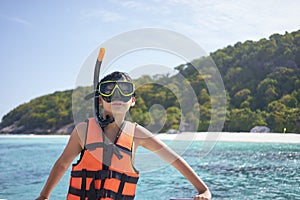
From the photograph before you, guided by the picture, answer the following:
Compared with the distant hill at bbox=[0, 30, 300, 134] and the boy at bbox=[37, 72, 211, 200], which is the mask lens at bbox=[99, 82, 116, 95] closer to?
the boy at bbox=[37, 72, 211, 200]

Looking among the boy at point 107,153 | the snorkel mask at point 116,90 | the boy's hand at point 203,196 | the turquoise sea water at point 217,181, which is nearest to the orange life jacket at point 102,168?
the boy at point 107,153

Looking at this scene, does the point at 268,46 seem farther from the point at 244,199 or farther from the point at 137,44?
the point at 137,44

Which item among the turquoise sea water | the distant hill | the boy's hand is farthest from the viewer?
the distant hill

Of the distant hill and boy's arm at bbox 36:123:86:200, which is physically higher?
the distant hill

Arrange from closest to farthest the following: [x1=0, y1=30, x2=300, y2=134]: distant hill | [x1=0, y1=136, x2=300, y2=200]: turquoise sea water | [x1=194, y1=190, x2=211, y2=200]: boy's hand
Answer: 1. [x1=194, y1=190, x2=211, y2=200]: boy's hand
2. [x1=0, y1=136, x2=300, y2=200]: turquoise sea water
3. [x1=0, y1=30, x2=300, y2=134]: distant hill

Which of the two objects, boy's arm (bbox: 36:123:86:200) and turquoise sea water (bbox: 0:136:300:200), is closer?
boy's arm (bbox: 36:123:86:200)

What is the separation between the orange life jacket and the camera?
4.38 feet

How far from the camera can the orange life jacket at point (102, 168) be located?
1.33 m

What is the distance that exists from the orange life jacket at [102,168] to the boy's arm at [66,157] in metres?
0.02

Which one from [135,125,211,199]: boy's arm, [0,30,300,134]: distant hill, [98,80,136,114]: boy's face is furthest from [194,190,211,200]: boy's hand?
[0,30,300,134]: distant hill

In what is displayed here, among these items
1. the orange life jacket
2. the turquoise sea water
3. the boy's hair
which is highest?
the boy's hair

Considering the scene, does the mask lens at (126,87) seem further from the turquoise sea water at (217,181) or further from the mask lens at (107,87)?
the turquoise sea water at (217,181)

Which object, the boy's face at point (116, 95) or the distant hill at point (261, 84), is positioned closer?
the boy's face at point (116, 95)

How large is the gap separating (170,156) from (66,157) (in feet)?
1.17
